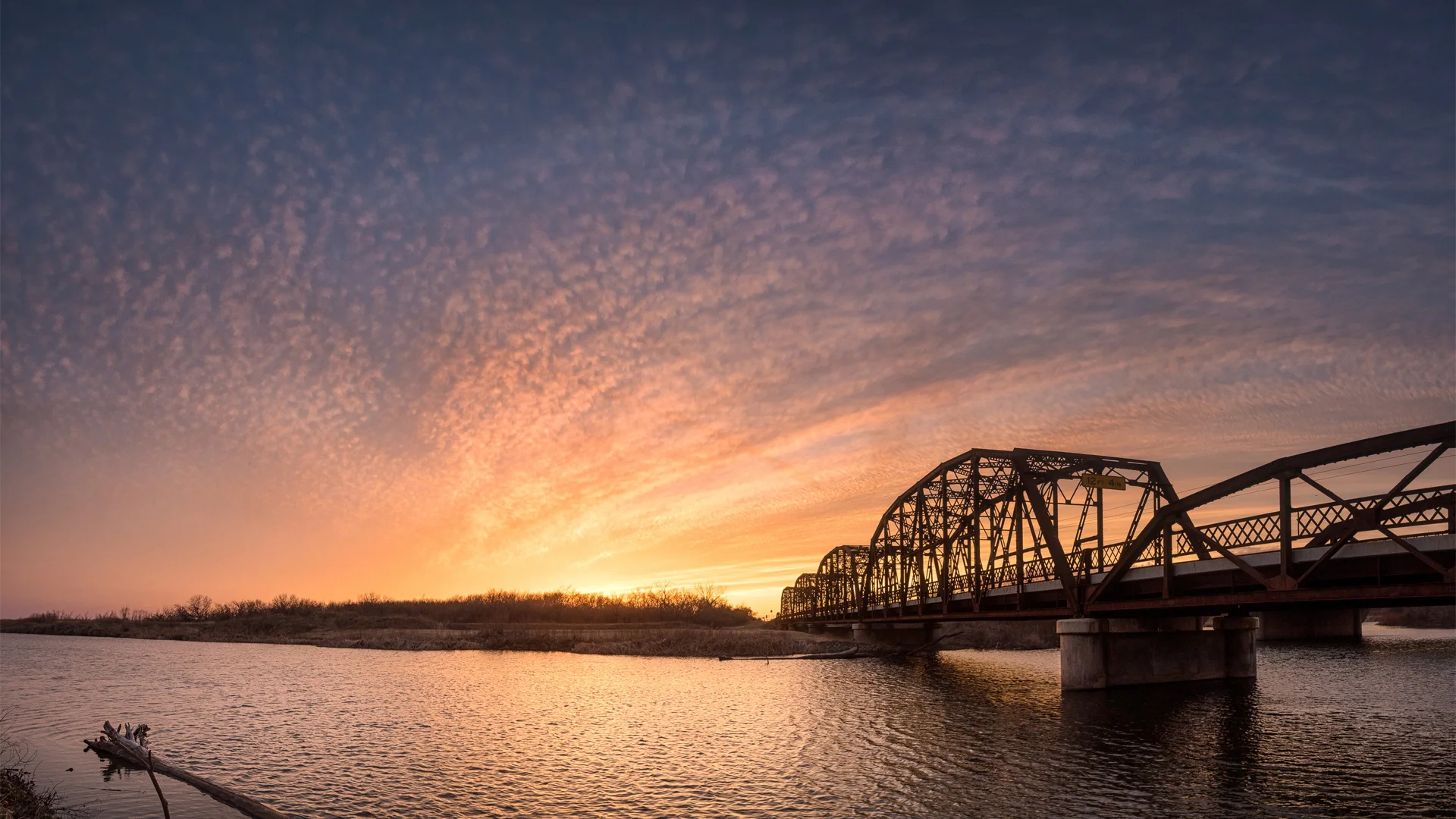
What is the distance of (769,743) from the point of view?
36.2 m

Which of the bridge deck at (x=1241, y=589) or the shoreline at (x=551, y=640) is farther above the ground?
the bridge deck at (x=1241, y=589)

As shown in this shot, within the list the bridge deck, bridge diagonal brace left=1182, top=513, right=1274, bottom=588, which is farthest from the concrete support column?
bridge diagonal brace left=1182, top=513, right=1274, bottom=588

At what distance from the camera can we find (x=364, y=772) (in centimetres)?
3036

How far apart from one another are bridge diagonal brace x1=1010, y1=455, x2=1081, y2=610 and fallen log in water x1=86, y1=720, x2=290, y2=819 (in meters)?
41.4

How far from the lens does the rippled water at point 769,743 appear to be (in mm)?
25562

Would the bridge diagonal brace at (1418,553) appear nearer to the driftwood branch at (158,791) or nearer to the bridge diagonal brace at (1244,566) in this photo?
the bridge diagonal brace at (1244,566)

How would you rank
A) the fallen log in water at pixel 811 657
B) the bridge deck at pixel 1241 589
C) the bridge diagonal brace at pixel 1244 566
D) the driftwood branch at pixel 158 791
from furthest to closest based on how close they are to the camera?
the fallen log in water at pixel 811 657
the bridge diagonal brace at pixel 1244 566
the bridge deck at pixel 1241 589
the driftwood branch at pixel 158 791

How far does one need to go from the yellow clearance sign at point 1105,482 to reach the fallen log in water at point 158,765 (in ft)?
165

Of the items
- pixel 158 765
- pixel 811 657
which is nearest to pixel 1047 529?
pixel 811 657

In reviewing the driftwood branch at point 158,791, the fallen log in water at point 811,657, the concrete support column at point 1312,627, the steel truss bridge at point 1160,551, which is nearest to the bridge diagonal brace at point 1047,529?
the steel truss bridge at point 1160,551

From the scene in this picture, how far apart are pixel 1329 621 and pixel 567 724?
11340cm

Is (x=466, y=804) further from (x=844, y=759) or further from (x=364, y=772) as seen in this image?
(x=844, y=759)

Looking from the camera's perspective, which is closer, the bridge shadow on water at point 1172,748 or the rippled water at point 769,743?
the bridge shadow on water at point 1172,748

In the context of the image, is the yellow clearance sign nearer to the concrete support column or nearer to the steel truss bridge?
the steel truss bridge
